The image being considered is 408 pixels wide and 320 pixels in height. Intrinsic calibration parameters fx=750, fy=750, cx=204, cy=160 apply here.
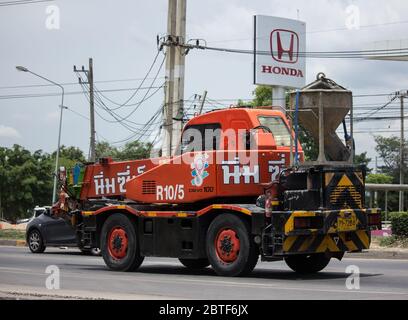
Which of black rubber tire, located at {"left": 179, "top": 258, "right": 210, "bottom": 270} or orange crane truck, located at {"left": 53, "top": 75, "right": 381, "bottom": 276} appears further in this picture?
black rubber tire, located at {"left": 179, "top": 258, "right": 210, "bottom": 270}

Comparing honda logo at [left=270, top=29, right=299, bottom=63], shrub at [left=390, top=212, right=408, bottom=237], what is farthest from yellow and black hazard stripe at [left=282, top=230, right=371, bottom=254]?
honda logo at [left=270, top=29, right=299, bottom=63]

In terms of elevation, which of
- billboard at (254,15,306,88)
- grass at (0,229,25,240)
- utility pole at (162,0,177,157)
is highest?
billboard at (254,15,306,88)

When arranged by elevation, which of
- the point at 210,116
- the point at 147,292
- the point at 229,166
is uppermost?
the point at 210,116

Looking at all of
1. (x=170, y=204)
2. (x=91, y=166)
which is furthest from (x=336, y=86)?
(x=91, y=166)

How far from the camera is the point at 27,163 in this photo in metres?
66.4

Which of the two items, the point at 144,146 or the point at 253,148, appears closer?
the point at 253,148

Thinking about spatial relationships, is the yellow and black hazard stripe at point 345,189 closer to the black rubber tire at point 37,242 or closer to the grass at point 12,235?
the black rubber tire at point 37,242

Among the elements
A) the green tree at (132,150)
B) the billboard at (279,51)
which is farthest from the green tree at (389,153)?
the billboard at (279,51)

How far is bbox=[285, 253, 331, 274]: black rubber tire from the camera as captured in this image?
14.9m

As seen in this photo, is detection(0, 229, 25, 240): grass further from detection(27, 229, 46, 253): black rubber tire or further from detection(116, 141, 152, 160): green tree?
detection(116, 141, 152, 160): green tree

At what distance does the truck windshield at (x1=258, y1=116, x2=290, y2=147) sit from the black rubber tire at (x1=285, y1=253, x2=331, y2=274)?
2316mm
